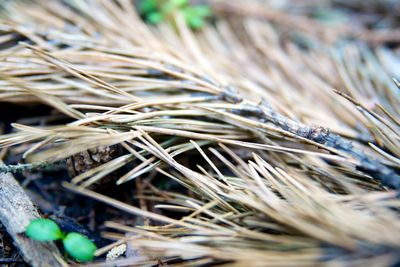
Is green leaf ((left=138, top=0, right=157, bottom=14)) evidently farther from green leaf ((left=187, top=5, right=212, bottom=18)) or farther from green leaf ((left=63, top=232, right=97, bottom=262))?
green leaf ((left=63, top=232, right=97, bottom=262))

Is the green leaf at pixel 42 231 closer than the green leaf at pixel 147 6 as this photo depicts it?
Yes

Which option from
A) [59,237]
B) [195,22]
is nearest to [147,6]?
[195,22]

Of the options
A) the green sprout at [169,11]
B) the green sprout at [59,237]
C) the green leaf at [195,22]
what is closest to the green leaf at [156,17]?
the green sprout at [169,11]

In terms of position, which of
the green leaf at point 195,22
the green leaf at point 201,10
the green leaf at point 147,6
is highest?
the green leaf at point 201,10

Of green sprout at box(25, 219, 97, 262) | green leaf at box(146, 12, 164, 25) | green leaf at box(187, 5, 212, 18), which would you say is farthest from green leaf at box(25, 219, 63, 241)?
green leaf at box(187, 5, 212, 18)

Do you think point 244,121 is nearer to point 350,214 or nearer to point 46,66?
Answer: point 350,214

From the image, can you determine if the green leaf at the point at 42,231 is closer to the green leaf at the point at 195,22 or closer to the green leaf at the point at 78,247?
the green leaf at the point at 78,247

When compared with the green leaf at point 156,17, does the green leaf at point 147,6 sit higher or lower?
higher

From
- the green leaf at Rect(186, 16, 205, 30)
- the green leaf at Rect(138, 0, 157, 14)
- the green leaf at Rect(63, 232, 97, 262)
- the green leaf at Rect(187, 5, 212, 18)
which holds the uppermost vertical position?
the green leaf at Rect(187, 5, 212, 18)
